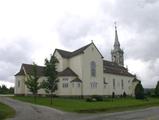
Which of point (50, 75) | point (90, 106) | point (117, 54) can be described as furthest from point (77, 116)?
point (117, 54)

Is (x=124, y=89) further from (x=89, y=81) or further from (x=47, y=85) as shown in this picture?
(x=47, y=85)

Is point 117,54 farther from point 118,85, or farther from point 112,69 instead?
point 118,85

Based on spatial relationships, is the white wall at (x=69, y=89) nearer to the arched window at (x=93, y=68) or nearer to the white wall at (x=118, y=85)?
the arched window at (x=93, y=68)

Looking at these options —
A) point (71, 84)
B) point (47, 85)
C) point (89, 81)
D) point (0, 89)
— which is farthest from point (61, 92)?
point (0, 89)

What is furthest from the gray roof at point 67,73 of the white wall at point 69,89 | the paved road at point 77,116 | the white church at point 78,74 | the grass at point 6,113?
the paved road at point 77,116

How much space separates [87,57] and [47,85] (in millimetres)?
23461

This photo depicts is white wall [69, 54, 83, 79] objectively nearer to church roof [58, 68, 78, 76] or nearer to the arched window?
church roof [58, 68, 78, 76]

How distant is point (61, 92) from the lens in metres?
62.4

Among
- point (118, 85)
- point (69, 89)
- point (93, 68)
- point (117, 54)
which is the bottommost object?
point (69, 89)

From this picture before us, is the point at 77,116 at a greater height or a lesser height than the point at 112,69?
lesser

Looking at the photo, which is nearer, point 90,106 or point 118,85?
point 90,106

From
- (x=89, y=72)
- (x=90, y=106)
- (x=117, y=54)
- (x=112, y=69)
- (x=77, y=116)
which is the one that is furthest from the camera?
(x=117, y=54)

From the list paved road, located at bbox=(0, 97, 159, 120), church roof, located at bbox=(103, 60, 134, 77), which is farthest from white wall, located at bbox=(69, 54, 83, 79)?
paved road, located at bbox=(0, 97, 159, 120)

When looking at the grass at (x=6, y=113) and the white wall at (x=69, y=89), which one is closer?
the grass at (x=6, y=113)
